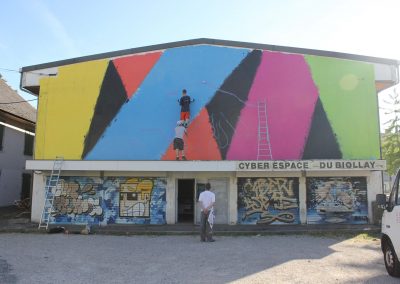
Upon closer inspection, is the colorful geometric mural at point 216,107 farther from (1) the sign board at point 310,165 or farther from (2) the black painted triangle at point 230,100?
(1) the sign board at point 310,165

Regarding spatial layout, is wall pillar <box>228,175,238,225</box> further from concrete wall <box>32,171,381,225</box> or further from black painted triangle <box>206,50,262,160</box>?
black painted triangle <box>206,50,262,160</box>

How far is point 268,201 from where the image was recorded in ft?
54.1

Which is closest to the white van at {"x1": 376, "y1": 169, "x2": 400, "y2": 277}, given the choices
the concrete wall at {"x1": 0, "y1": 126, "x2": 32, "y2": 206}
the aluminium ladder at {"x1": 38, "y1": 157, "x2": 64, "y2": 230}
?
the aluminium ladder at {"x1": 38, "y1": 157, "x2": 64, "y2": 230}

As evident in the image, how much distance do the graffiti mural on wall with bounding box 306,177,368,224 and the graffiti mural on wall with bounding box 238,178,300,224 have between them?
2.19 ft

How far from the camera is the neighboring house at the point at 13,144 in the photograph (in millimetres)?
23386

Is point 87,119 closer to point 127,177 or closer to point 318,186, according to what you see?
point 127,177

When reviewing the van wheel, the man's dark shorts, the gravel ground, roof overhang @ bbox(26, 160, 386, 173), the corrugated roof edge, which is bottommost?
the gravel ground

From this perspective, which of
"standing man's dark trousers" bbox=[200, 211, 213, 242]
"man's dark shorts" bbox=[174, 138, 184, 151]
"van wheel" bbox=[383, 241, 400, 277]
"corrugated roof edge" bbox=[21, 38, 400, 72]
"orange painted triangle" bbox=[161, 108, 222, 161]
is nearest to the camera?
"van wheel" bbox=[383, 241, 400, 277]

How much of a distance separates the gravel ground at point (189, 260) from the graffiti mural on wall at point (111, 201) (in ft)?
10.5

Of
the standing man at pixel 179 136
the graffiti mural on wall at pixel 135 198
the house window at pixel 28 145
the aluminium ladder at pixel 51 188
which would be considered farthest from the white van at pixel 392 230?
the house window at pixel 28 145

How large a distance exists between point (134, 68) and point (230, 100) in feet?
14.5

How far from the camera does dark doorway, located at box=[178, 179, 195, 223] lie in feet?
57.2

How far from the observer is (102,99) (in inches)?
688

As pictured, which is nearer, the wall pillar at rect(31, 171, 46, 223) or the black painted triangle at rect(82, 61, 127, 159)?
the wall pillar at rect(31, 171, 46, 223)
